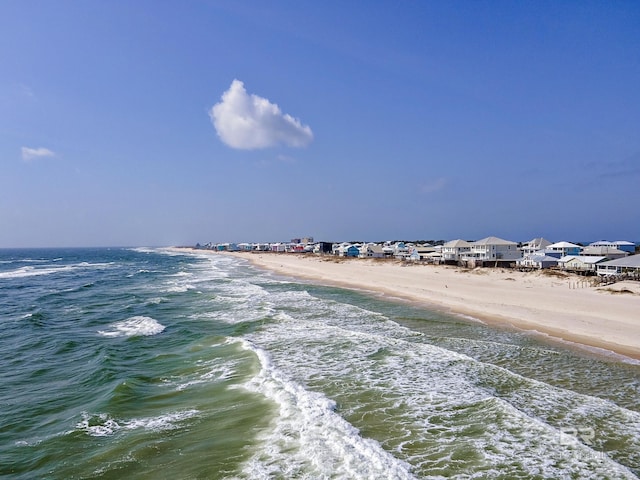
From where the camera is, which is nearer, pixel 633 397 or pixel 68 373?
pixel 633 397

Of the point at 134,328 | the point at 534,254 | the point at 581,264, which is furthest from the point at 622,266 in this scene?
the point at 134,328

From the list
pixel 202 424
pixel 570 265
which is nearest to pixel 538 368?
pixel 202 424

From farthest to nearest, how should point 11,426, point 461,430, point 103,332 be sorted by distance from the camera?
point 103,332 → point 11,426 → point 461,430

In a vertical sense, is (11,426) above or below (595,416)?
below

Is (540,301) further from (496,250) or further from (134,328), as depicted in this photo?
(496,250)

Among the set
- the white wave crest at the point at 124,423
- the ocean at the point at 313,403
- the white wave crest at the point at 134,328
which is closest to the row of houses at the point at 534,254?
the ocean at the point at 313,403

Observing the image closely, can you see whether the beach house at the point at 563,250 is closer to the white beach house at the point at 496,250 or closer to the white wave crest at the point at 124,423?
the white beach house at the point at 496,250

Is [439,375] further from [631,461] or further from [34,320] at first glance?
[34,320]
